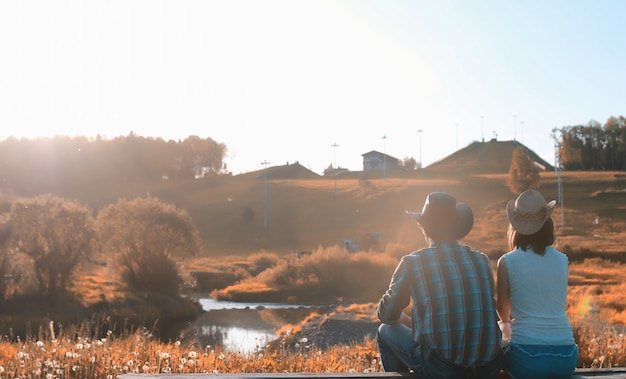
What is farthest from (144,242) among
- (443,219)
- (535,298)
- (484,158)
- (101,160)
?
(484,158)

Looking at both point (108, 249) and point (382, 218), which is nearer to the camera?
point (108, 249)

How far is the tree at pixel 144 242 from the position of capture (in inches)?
1769

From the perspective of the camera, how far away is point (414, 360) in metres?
5.10

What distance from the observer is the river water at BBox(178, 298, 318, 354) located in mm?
30969

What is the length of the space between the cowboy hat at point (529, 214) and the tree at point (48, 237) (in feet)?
125

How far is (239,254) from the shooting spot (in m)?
73.2

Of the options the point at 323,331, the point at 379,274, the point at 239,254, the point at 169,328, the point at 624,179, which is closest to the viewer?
the point at 323,331

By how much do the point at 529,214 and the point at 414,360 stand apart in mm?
1293

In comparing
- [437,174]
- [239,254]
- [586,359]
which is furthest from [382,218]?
[586,359]

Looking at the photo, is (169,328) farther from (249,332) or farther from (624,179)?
(624,179)

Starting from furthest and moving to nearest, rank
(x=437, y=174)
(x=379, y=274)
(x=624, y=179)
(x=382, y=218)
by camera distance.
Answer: (x=437, y=174)
(x=624, y=179)
(x=382, y=218)
(x=379, y=274)

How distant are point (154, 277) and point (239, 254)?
1128 inches

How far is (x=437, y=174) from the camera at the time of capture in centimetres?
12812

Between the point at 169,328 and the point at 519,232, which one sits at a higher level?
the point at 519,232
